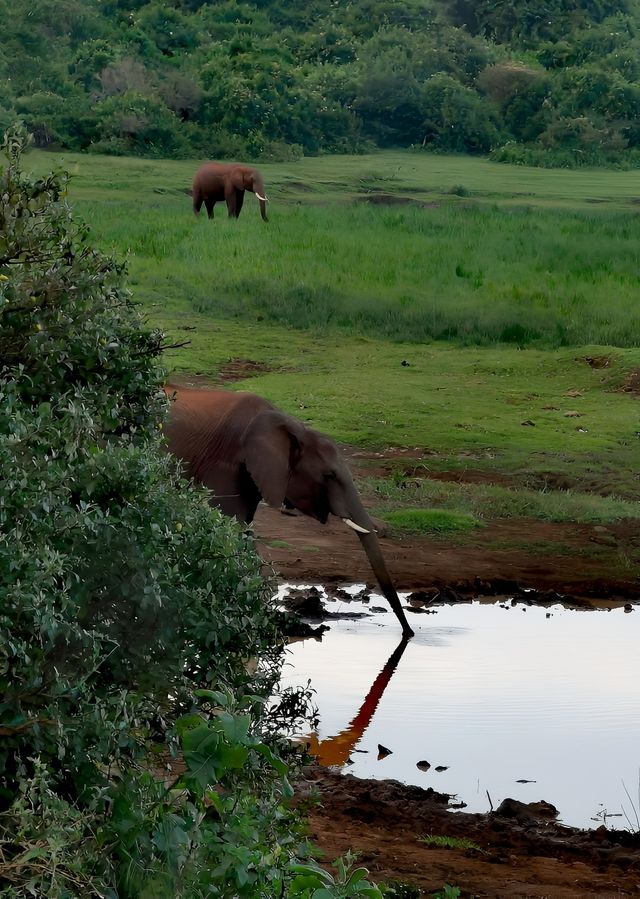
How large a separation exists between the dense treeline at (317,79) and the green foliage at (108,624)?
27.1 metres

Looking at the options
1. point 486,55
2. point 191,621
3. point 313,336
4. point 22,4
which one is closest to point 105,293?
point 191,621

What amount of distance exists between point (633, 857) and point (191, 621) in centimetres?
212

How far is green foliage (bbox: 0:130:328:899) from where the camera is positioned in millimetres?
3482

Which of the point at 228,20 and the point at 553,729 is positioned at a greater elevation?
the point at 228,20

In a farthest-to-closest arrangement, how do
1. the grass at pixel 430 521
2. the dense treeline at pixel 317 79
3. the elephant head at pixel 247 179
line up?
the dense treeline at pixel 317 79
the elephant head at pixel 247 179
the grass at pixel 430 521

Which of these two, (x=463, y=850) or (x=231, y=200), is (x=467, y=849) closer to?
(x=463, y=850)

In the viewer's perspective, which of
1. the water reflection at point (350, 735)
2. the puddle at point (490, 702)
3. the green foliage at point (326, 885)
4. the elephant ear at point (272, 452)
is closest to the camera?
the green foliage at point (326, 885)

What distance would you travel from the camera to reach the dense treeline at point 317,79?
1417 inches

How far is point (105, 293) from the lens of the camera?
183 inches

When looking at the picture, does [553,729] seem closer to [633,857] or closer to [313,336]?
[633,857]

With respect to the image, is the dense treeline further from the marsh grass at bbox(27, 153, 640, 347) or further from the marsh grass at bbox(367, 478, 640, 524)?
the marsh grass at bbox(367, 478, 640, 524)

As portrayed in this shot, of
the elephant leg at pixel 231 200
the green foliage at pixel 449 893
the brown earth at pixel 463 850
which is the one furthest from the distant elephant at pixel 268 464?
the elephant leg at pixel 231 200

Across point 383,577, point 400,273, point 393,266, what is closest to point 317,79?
point 393,266

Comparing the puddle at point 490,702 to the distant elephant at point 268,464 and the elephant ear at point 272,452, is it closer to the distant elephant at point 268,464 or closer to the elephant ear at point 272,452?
the distant elephant at point 268,464
